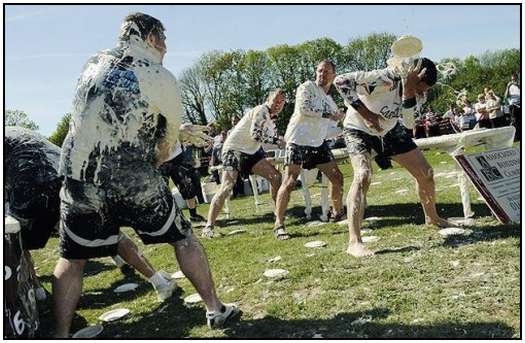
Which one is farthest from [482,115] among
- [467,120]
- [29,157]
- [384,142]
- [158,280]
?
[29,157]

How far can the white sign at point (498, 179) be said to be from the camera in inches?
195

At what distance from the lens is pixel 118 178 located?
3.00 metres

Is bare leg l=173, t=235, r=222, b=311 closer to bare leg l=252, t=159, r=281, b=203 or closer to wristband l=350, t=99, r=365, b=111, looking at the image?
wristband l=350, t=99, r=365, b=111

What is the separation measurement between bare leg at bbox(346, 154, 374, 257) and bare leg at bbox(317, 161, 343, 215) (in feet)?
4.66

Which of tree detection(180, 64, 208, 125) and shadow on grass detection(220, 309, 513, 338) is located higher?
tree detection(180, 64, 208, 125)

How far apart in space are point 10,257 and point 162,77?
4.56 feet

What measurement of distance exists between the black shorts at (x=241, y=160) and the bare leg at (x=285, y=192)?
0.68 metres

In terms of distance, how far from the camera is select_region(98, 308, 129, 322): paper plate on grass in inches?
146

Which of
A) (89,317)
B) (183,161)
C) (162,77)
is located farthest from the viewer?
(183,161)

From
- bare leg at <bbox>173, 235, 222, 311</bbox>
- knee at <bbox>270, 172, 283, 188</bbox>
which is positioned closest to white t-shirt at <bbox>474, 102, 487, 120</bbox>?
knee at <bbox>270, 172, 283, 188</bbox>

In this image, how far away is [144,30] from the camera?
3082 millimetres

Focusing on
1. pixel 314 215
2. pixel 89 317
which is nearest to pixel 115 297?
pixel 89 317

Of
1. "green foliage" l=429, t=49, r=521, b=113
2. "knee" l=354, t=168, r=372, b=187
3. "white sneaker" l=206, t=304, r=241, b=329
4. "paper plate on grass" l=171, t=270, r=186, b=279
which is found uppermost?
"green foliage" l=429, t=49, r=521, b=113

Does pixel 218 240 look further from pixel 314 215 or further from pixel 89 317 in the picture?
pixel 89 317
